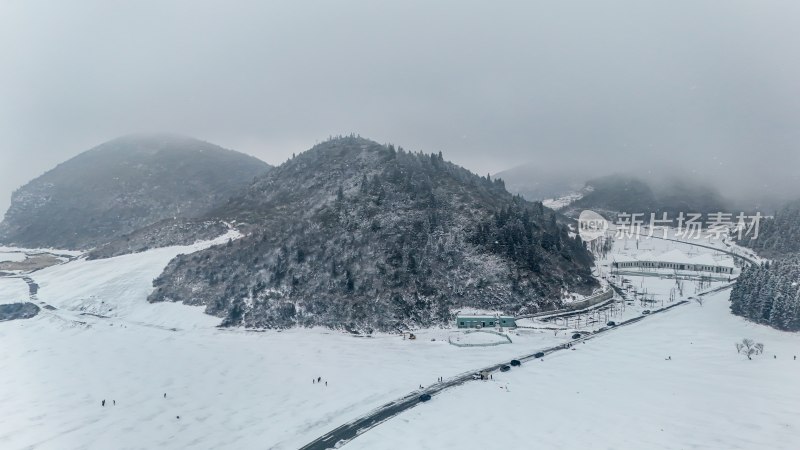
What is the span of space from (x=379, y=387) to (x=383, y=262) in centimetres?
5305

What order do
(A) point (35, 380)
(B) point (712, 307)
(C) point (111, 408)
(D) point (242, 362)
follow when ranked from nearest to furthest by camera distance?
(C) point (111, 408) → (A) point (35, 380) → (D) point (242, 362) → (B) point (712, 307)

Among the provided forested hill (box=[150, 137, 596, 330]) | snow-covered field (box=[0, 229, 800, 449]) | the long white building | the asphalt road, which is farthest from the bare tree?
the long white building

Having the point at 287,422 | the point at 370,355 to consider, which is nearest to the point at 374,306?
the point at 370,355

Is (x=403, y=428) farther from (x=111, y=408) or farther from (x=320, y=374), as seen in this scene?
(x=111, y=408)

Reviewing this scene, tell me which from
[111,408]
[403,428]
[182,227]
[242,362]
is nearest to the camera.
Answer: [403,428]

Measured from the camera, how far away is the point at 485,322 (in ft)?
351

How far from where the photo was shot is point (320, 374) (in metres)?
81.4

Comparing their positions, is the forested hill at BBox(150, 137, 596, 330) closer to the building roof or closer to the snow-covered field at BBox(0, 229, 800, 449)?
the snow-covered field at BBox(0, 229, 800, 449)

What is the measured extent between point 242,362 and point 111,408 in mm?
23931

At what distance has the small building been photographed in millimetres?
106250

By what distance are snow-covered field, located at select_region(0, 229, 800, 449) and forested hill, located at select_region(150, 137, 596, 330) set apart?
9.16 m

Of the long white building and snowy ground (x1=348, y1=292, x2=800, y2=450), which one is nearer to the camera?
snowy ground (x1=348, y1=292, x2=800, y2=450)

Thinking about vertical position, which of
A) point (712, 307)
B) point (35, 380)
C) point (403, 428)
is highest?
point (712, 307)

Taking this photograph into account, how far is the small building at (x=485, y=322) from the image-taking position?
106 metres
